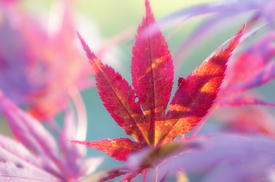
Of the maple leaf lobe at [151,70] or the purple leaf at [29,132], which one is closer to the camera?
the maple leaf lobe at [151,70]

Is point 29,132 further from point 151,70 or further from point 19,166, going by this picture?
point 151,70

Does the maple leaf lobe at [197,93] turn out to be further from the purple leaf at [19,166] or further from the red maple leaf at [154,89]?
the purple leaf at [19,166]

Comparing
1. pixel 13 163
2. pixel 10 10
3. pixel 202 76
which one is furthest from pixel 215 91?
pixel 10 10

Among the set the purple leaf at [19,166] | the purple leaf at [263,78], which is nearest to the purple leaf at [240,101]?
the purple leaf at [263,78]

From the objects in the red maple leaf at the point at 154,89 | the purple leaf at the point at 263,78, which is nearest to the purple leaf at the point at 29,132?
the red maple leaf at the point at 154,89

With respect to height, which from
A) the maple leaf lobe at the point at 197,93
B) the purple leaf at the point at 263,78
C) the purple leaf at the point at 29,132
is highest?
the purple leaf at the point at 29,132

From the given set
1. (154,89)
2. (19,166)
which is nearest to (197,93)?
(154,89)

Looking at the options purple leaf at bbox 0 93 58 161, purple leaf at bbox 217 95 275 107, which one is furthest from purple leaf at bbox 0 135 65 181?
purple leaf at bbox 217 95 275 107

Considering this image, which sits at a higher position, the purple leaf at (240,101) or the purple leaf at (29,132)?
the purple leaf at (29,132)

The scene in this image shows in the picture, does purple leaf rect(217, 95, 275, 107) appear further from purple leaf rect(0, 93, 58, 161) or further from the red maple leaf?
purple leaf rect(0, 93, 58, 161)
